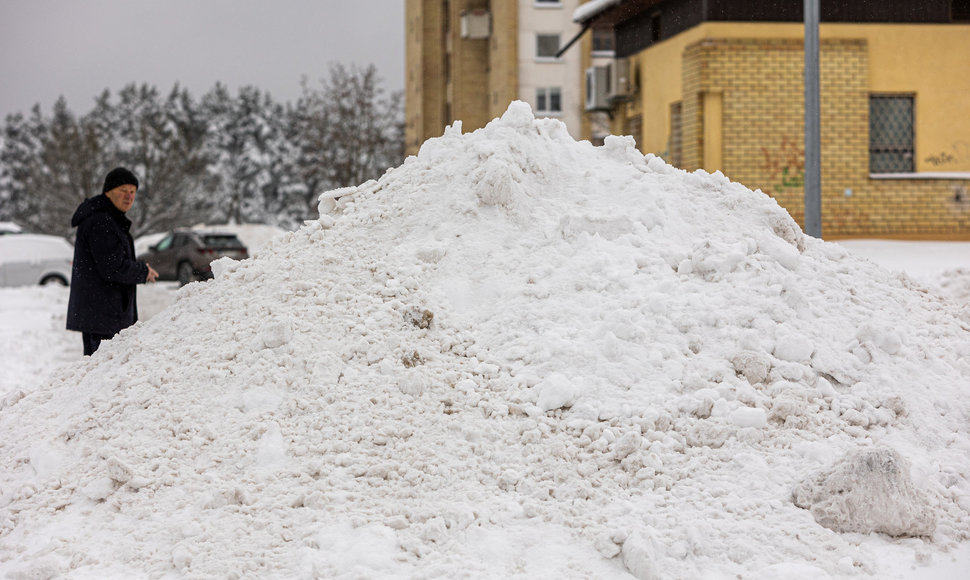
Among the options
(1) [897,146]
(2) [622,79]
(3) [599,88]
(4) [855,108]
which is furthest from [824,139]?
(3) [599,88]

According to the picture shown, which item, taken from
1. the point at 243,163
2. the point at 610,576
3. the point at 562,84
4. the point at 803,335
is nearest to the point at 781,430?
the point at 803,335

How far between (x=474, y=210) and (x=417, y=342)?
1.19 metres

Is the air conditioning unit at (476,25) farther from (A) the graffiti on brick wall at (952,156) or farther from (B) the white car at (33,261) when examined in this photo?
(A) the graffiti on brick wall at (952,156)

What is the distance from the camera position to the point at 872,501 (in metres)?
3.88

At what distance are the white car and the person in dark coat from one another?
16.1 metres

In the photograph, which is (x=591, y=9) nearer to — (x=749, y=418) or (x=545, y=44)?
(x=545, y=44)

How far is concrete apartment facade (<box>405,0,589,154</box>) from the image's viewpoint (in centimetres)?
3622

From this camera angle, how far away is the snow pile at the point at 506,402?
3768 millimetres

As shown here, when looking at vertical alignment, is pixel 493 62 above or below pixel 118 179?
above

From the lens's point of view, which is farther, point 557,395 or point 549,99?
point 549,99

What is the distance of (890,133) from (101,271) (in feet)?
50.9

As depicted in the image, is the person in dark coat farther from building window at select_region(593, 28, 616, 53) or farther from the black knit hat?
building window at select_region(593, 28, 616, 53)

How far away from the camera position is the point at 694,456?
4.22m

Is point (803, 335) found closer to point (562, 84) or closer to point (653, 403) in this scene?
point (653, 403)
